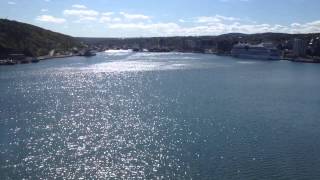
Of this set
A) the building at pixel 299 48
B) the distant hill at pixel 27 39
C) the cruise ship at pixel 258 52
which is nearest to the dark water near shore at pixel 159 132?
the cruise ship at pixel 258 52

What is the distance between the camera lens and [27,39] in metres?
47.0

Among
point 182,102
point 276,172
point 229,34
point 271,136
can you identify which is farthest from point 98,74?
point 229,34

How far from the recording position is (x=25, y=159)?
9.66 metres

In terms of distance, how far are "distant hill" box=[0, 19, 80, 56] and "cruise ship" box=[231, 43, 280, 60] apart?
1861 cm

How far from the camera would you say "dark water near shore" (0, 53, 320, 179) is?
917cm

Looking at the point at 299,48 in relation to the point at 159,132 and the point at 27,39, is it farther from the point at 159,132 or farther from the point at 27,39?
the point at 159,132

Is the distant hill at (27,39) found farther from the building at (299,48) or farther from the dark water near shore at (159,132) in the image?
the building at (299,48)

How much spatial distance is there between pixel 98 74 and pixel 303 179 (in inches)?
878

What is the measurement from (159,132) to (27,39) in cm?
3751

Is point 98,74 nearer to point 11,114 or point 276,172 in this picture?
point 11,114

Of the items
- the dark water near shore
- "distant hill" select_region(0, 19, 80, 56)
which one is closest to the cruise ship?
"distant hill" select_region(0, 19, 80, 56)

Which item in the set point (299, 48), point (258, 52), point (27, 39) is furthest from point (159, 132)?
point (27, 39)

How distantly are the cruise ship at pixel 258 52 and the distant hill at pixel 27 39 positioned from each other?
1861cm

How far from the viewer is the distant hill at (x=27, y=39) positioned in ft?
139
